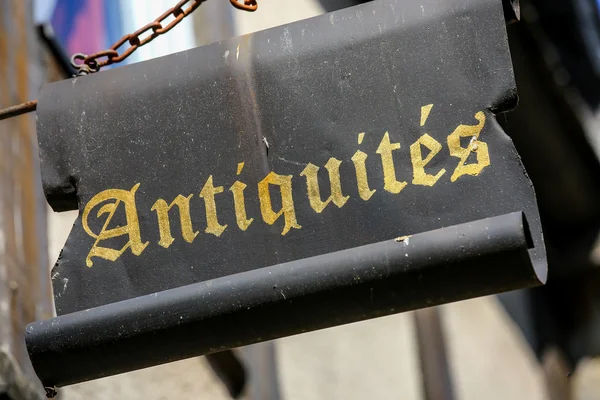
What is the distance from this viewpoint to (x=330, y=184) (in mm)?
2391

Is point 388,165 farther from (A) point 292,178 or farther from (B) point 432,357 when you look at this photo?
(B) point 432,357

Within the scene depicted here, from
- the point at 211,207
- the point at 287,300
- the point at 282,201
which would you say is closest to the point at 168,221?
the point at 211,207

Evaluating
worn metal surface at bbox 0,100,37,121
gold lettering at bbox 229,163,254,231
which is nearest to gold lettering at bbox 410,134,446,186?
gold lettering at bbox 229,163,254,231

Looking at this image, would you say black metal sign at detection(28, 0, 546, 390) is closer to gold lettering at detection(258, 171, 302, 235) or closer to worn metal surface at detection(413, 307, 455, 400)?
gold lettering at detection(258, 171, 302, 235)

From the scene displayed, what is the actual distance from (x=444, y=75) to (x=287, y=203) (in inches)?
14.8

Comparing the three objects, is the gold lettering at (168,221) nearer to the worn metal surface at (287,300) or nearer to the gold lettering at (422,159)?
the worn metal surface at (287,300)

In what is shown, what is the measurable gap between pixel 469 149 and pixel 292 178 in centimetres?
34

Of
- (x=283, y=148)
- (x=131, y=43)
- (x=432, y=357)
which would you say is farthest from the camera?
(x=432, y=357)

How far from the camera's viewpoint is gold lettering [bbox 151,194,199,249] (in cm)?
244

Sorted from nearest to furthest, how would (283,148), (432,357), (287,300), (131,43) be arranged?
(287,300) → (283,148) → (131,43) → (432,357)

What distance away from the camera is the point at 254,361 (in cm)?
450

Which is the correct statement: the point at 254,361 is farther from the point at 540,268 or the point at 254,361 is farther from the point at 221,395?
the point at 540,268

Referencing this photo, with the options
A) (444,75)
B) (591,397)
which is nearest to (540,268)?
(444,75)

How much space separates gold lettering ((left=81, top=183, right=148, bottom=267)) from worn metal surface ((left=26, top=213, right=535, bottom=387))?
0.14 metres
